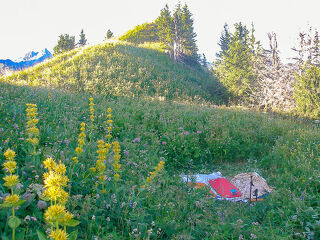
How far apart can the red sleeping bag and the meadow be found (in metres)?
0.35

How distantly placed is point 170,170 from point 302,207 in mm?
2590

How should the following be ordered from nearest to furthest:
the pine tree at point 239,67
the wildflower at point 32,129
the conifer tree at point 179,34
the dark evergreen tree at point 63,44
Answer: the wildflower at point 32,129 < the pine tree at point 239,67 < the conifer tree at point 179,34 < the dark evergreen tree at point 63,44

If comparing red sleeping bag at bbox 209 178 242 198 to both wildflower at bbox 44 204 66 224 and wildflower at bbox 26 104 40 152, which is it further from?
wildflower at bbox 44 204 66 224

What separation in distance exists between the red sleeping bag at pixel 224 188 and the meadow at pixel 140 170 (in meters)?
0.35

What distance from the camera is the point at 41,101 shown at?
6465 mm

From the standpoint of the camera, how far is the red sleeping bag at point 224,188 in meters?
4.32

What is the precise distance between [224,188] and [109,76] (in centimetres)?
1101

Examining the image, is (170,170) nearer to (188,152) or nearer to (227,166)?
(188,152)

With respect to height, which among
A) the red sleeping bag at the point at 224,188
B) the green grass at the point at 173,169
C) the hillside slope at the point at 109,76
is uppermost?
the hillside slope at the point at 109,76

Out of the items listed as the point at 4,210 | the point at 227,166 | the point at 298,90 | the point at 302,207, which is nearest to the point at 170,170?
the point at 227,166

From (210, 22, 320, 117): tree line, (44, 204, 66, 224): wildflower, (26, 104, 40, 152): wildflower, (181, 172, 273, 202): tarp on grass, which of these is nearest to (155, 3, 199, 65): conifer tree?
(210, 22, 320, 117): tree line

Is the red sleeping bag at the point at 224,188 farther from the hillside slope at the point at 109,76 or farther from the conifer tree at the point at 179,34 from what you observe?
the conifer tree at the point at 179,34

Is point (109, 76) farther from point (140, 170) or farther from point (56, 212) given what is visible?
point (56, 212)


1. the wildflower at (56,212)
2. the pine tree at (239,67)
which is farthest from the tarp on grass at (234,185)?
the pine tree at (239,67)
